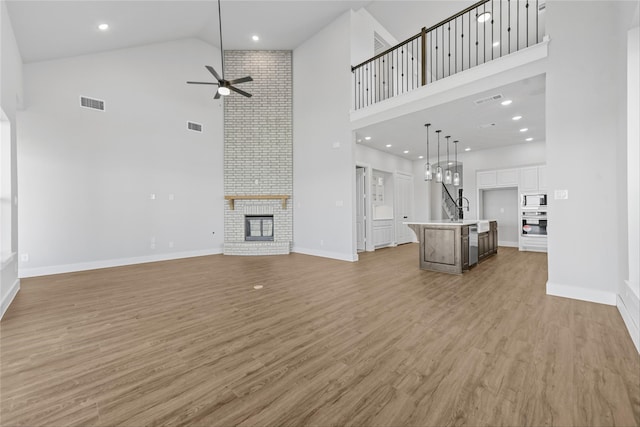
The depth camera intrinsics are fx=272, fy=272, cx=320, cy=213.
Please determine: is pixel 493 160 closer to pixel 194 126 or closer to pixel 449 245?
pixel 449 245

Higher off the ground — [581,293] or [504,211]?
[504,211]

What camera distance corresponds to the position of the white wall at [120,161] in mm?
4797

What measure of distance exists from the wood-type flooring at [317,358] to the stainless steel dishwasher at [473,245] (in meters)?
1.27

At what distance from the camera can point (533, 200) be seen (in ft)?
23.2

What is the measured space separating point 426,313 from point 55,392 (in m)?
2.94

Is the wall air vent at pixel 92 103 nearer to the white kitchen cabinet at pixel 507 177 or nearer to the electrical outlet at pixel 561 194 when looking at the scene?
the electrical outlet at pixel 561 194

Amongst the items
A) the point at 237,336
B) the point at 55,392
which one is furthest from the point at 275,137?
the point at 55,392

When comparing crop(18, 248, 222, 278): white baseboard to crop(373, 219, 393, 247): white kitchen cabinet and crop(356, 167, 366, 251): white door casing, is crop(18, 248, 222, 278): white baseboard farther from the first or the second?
crop(373, 219, 393, 247): white kitchen cabinet

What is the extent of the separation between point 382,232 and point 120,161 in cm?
660

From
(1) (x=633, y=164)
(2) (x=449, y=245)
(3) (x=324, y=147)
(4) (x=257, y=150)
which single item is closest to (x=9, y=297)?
(4) (x=257, y=150)

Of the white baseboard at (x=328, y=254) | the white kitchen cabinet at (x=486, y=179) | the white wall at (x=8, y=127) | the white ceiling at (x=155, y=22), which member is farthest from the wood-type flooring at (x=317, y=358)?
the white kitchen cabinet at (x=486, y=179)

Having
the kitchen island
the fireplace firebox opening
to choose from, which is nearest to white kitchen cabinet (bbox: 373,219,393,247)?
the kitchen island

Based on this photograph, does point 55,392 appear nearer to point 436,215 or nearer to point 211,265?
point 211,265

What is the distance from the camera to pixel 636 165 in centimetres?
235
